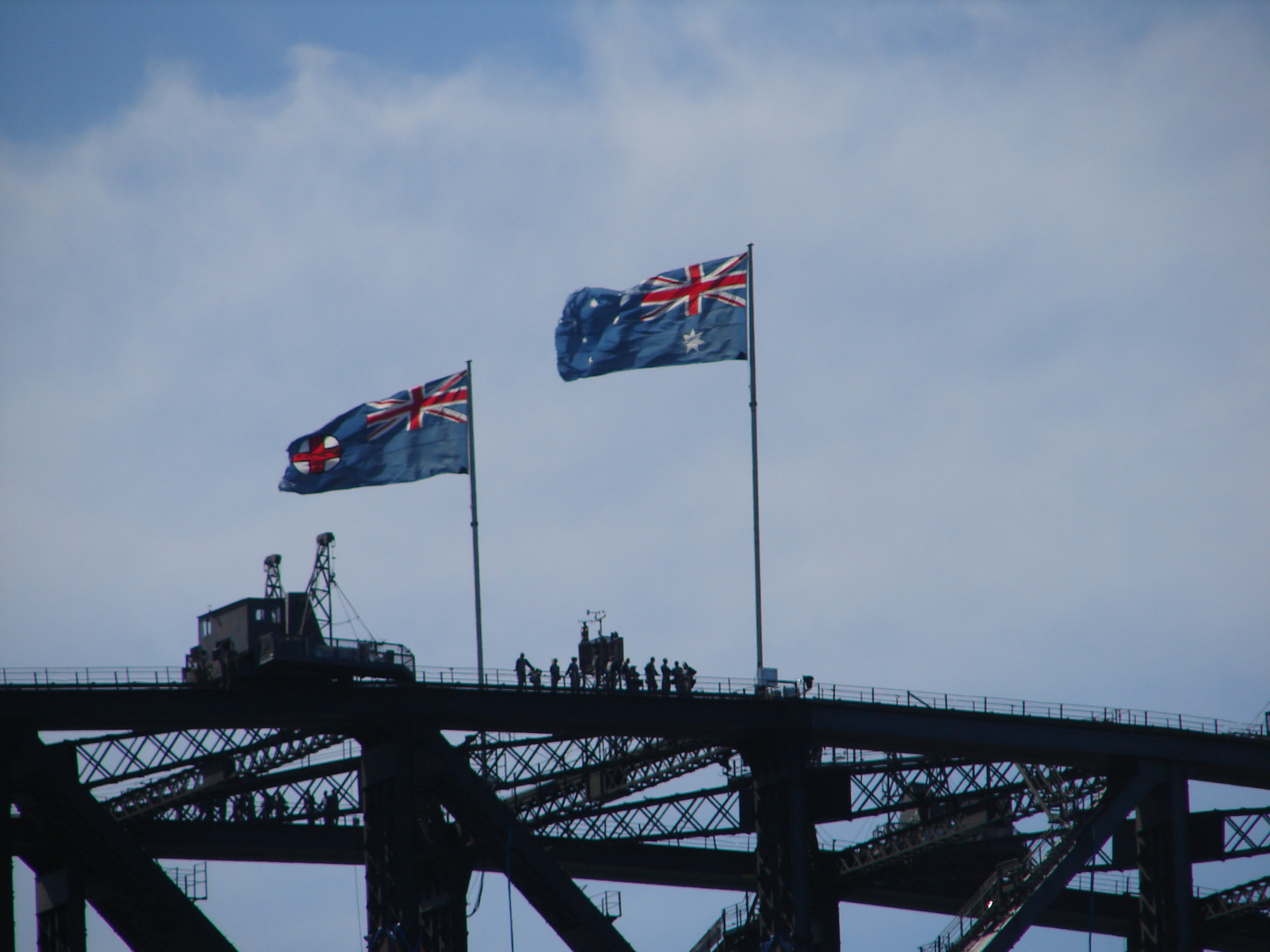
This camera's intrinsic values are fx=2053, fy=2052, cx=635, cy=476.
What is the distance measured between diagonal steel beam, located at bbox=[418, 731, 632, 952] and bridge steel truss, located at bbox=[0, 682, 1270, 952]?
0.09m

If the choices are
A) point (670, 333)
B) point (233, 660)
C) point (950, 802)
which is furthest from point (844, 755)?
point (233, 660)

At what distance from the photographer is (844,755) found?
93.1 meters

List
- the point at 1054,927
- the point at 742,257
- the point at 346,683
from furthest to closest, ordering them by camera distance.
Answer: the point at 1054,927
the point at 742,257
the point at 346,683

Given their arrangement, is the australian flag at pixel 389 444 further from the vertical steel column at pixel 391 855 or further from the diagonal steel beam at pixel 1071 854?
the diagonal steel beam at pixel 1071 854

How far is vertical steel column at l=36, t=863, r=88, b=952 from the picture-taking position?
255ft

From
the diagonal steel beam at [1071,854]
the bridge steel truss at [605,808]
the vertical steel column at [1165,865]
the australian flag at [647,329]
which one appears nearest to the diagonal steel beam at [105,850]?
the bridge steel truss at [605,808]

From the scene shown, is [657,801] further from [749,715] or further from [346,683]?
[346,683]

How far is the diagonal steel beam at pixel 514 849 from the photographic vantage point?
8100 cm

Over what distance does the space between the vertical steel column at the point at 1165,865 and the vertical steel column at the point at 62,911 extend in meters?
46.1

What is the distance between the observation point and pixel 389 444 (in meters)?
84.9

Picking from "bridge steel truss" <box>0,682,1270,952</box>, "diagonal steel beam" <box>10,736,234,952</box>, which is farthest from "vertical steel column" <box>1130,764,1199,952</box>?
"diagonal steel beam" <box>10,736,234,952</box>

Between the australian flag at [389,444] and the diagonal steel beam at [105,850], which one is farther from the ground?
the australian flag at [389,444]

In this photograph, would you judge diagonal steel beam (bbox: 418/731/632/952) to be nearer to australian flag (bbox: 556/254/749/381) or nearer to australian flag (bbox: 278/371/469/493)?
australian flag (bbox: 278/371/469/493)

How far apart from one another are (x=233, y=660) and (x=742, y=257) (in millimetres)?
27141
